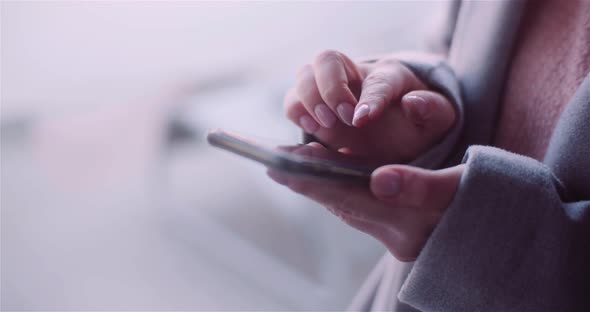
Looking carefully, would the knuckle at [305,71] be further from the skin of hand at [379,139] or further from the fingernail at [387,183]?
the fingernail at [387,183]

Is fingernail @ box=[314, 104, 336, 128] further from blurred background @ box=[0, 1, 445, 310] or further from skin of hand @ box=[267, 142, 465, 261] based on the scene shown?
blurred background @ box=[0, 1, 445, 310]

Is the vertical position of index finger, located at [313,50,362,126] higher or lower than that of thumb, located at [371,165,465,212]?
higher

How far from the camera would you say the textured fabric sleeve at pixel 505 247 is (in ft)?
0.91

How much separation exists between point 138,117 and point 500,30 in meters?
1.12

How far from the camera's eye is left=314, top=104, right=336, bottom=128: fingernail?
1.17 ft

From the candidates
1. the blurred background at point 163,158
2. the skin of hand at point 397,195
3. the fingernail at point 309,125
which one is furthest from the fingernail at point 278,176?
the blurred background at point 163,158

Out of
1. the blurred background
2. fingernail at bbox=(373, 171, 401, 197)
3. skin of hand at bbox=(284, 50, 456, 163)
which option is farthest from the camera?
the blurred background

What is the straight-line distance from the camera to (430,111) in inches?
14.4

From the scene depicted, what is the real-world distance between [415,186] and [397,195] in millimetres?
13

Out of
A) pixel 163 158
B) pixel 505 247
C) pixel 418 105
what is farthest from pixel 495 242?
pixel 163 158

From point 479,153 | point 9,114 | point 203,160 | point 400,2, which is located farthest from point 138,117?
point 479,153

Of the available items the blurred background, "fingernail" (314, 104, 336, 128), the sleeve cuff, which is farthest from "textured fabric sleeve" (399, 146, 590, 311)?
the blurred background

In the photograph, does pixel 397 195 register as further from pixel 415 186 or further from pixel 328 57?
pixel 328 57

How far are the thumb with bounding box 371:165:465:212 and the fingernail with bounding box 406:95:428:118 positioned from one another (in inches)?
3.1
